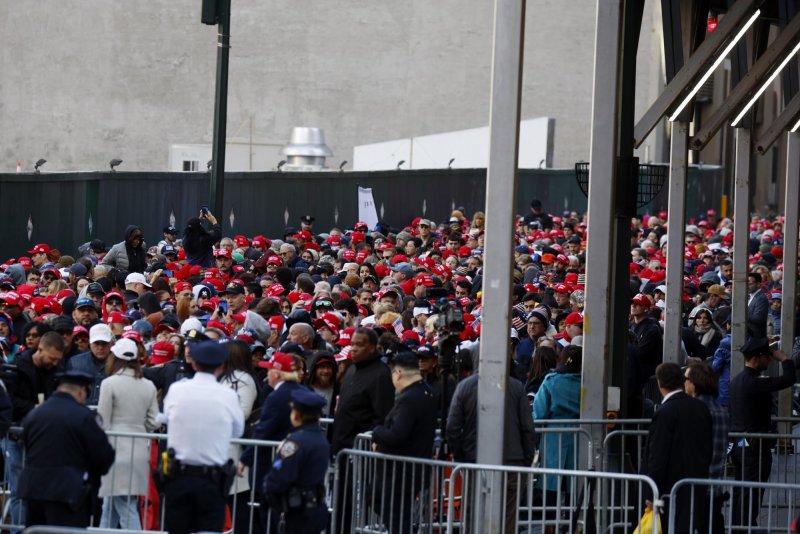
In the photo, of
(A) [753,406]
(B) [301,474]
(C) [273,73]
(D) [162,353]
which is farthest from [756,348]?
(C) [273,73]

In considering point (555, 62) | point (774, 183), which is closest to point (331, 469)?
point (555, 62)

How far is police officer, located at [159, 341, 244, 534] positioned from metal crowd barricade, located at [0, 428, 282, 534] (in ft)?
2.12

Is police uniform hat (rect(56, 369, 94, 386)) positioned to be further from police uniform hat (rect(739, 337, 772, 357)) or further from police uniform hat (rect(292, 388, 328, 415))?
police uniform hat (rect(739, 337, 772, 357))

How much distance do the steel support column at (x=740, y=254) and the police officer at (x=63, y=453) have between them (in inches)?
379

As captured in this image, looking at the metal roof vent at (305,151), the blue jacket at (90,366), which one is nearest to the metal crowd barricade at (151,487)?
the blue jacket at (90,366)

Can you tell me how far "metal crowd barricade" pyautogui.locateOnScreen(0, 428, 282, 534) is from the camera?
10617 millimetres

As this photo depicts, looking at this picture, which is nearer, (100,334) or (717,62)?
(100,334)

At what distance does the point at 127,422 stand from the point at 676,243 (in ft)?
26.4

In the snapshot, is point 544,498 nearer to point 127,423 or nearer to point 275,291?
point 127,423

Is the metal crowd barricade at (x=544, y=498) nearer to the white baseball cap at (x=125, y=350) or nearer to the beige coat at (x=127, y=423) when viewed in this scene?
the beige coat at (x=127, y=423)

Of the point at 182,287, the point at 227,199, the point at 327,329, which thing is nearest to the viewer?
the point at 327,329

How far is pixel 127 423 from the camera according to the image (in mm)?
10711

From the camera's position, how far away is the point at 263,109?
48562 millimetres

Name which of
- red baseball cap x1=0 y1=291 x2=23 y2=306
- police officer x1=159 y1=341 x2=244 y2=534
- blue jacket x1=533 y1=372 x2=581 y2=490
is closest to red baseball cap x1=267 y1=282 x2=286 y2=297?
red baseball cap x1=0 y1=291 x2=23 y2=306
